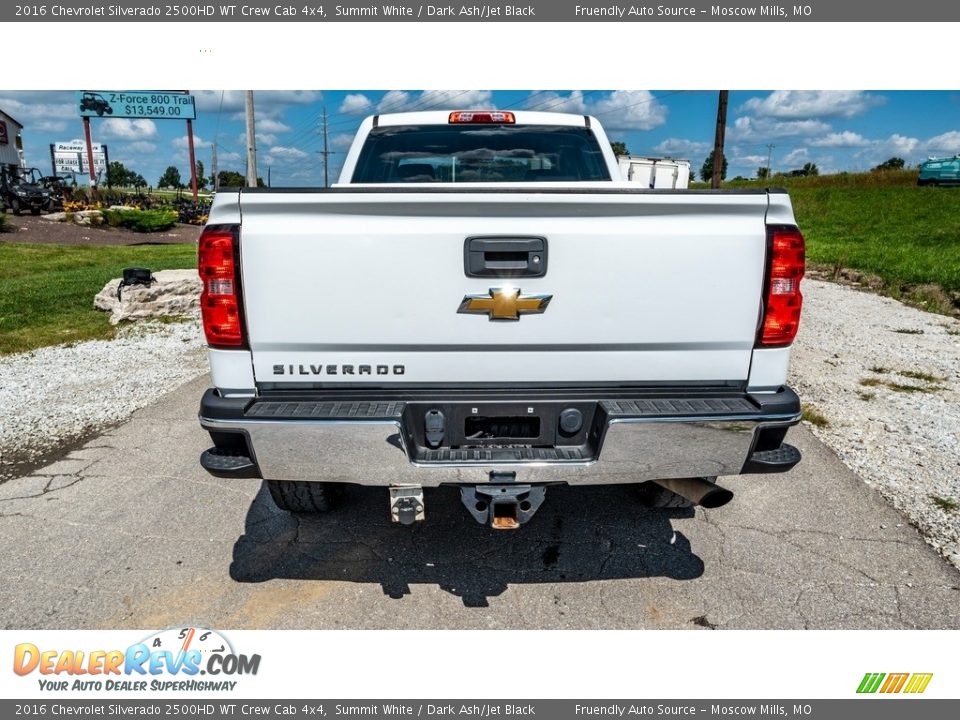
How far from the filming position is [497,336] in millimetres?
2609

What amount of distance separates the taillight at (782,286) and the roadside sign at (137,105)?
37.2m

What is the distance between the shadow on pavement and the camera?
10.4 ft

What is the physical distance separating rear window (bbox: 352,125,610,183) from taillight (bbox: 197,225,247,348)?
2.31 metres

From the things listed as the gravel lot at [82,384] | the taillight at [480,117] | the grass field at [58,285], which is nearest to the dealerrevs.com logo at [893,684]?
the taillight at [480,117]

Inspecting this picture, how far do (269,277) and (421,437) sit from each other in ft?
2.88

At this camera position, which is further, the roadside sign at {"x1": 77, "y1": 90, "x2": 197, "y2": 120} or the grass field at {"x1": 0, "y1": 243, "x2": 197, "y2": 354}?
the roadside sign at {"x1": 77, "y1": 90, "x2": 197, "y2": 120}

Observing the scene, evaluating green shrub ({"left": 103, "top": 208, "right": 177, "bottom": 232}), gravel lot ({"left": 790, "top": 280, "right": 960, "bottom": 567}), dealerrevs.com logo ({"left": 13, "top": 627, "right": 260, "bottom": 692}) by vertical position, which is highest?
green shrub ({"left": 103, "top": 208, "right": 177, "bottom": 232})

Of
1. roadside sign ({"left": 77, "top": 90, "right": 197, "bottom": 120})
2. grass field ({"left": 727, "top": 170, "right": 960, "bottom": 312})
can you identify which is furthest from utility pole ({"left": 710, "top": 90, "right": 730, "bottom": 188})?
roadside sign ({"left": 77, "top": 90, "right": 197, "bottom": 120})

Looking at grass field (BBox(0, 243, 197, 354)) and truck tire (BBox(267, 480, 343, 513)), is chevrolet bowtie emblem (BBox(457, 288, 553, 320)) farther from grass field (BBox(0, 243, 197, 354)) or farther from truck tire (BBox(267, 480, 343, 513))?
grass field (BBox(0, 243, 197, 354))

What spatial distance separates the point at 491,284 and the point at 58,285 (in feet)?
39.7

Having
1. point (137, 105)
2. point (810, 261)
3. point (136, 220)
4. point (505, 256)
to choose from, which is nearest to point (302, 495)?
point (505, 256)

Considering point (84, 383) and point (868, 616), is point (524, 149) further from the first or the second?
point (84, 383)
